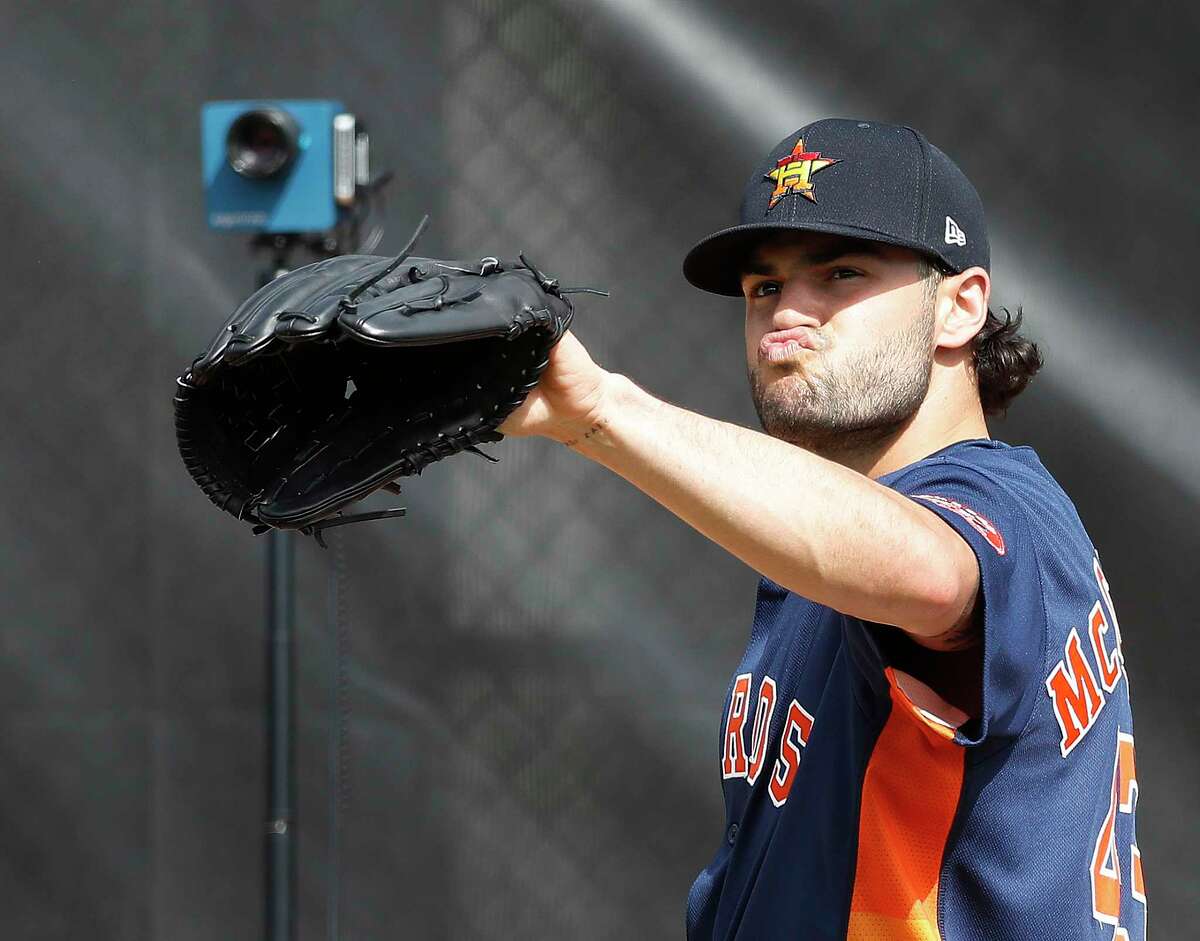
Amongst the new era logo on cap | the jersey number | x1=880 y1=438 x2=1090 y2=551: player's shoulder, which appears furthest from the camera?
the new era logo on cap

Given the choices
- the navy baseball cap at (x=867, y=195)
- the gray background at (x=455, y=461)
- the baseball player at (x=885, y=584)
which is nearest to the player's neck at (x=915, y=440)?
the baseball player at (x=885, y=584)

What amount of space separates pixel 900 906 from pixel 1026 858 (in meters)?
0.09

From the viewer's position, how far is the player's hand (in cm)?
81

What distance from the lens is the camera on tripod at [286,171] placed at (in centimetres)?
199

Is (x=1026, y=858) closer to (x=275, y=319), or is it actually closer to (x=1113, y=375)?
(x=275, y=319)

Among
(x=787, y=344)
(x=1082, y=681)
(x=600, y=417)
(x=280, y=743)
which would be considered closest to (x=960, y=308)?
(x=787, y=344)

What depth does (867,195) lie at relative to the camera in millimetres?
1054

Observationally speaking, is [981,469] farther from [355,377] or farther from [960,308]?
[355,377]

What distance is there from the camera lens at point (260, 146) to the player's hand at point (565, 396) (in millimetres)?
1298

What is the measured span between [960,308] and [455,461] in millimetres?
1142

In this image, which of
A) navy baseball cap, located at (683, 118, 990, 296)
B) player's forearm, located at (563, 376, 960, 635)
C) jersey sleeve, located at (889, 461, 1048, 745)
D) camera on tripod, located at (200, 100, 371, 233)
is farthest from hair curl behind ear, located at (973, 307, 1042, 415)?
camera on tripod, located at (200, 100, 371, 233)

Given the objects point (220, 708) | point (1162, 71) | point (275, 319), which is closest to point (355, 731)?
point (220, 708)

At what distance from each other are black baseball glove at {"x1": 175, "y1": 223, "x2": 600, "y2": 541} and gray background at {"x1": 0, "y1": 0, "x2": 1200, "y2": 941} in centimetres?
119

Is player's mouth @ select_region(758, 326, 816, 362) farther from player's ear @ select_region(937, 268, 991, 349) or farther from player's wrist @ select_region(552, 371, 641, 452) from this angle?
player's wrist @ select_region(552, 371, 641, 452)
